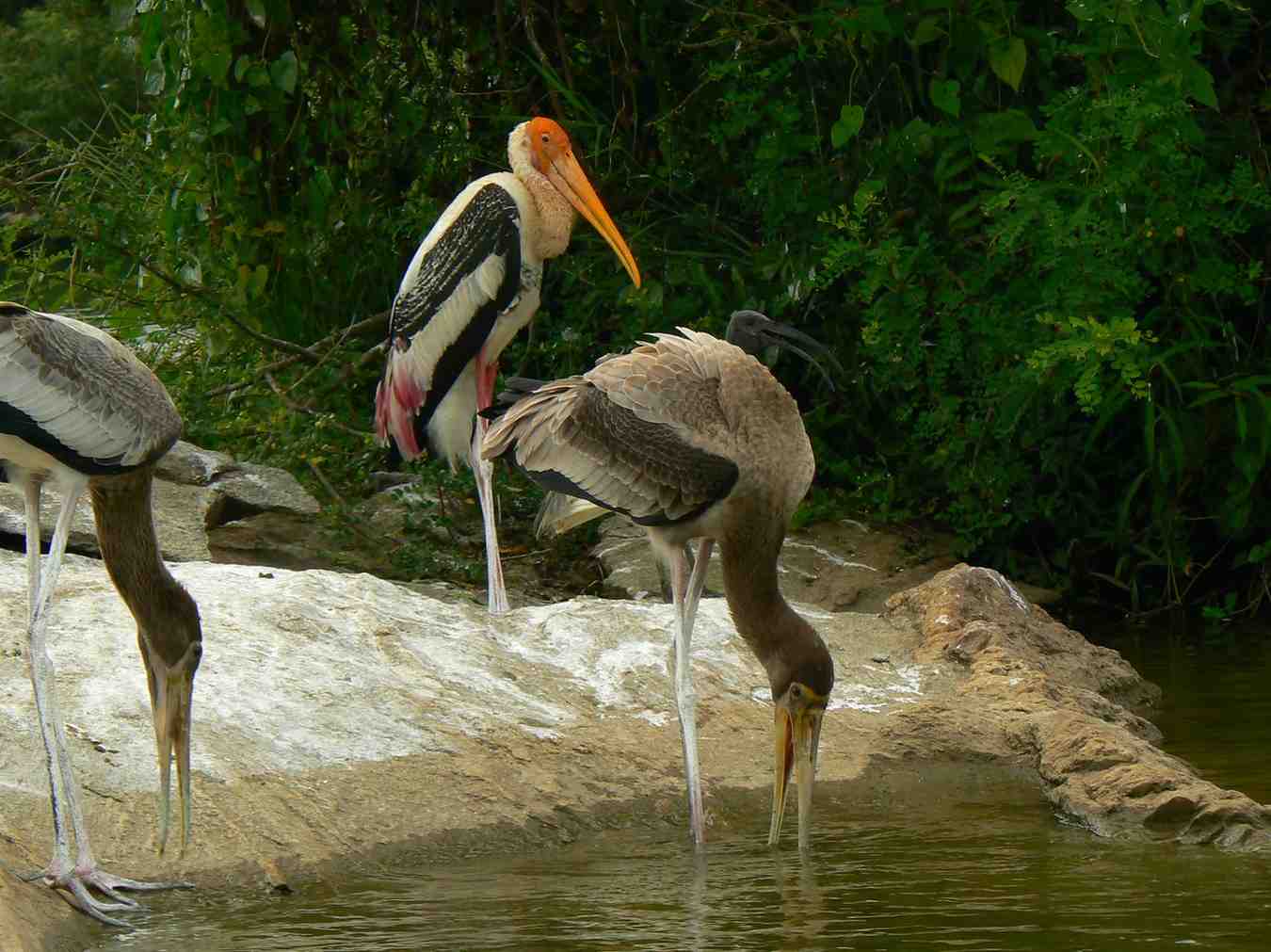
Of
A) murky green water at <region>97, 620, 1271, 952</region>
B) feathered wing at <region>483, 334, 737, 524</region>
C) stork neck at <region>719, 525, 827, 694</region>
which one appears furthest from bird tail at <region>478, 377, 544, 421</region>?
murky green water at <region>97, 620, 1271, 952</region>

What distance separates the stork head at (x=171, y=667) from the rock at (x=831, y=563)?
11.4 ft

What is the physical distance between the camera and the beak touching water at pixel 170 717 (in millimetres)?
4504

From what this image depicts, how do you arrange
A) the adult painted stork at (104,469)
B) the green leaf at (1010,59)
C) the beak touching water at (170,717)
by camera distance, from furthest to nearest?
the green leaf at (1010,59)
the adult painted stork at (104,469)
the beak touching water at (170,717)

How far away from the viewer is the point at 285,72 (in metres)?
8.45

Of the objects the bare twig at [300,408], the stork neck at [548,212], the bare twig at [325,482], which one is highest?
the stork neck at [548,212]

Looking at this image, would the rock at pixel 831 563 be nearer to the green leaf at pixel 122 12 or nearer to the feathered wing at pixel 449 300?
the feathered wing at pixel 449 300

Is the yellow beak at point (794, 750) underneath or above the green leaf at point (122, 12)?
underneath

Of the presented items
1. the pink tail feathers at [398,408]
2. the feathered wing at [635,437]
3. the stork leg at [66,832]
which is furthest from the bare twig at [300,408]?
the stork leg at [66,832]

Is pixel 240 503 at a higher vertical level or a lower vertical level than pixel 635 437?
lower

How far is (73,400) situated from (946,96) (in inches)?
171

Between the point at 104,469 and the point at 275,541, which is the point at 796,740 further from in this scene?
the point at 275,541

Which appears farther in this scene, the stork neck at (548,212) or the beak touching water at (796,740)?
the stork neck at (548,212)

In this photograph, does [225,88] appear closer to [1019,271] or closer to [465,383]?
[465,383]

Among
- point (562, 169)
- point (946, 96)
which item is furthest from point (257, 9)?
point (946, 96)
